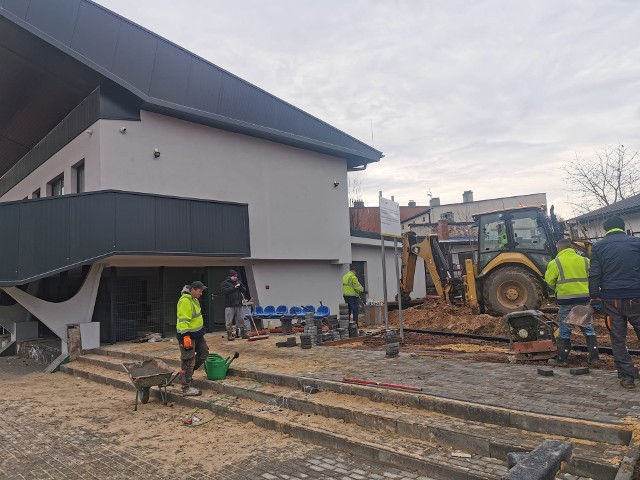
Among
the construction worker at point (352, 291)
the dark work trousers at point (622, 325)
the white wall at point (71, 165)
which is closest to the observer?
the dark work trousers at point (622, 325)

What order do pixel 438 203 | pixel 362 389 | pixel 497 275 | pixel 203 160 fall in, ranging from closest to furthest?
pixel 362 389 < pixel 497 275 < pixel 203 160 < pixel 438 203

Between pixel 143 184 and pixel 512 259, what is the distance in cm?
1034

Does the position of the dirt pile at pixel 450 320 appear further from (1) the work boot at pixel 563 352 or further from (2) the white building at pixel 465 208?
(2) the white building at pixel 465 208

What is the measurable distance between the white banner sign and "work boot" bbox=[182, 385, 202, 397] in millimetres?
4956

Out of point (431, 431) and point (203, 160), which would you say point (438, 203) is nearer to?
point (203, 160)

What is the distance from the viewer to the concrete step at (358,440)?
4152 millimetres

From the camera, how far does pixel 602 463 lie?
3.68 metres

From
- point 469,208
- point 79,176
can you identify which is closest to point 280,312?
point 79,176

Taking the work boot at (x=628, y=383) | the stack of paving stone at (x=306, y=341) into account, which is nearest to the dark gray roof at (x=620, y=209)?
the stack of paving stone at (x=306, y=341)

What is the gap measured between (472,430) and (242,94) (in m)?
13.8

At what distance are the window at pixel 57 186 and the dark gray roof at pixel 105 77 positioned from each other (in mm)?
1970

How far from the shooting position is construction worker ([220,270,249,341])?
12836mm

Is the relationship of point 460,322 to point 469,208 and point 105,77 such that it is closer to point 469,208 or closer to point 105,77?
point 105,77

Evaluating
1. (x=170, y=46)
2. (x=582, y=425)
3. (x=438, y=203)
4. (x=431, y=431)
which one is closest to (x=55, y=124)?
(x=170, y=46)
